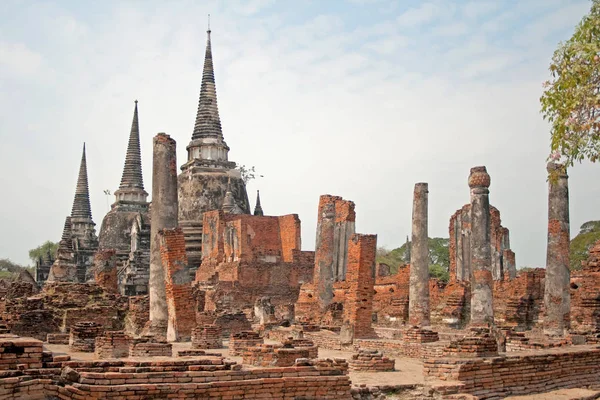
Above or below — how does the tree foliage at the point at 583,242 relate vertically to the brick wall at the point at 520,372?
above

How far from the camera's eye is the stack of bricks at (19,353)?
802 cm

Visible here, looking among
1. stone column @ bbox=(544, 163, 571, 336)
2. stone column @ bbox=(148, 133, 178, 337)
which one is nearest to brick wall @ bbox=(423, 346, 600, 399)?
→ stone column @ bbox=(544, 163, 571, 336)

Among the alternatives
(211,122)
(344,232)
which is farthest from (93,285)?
(211,122)

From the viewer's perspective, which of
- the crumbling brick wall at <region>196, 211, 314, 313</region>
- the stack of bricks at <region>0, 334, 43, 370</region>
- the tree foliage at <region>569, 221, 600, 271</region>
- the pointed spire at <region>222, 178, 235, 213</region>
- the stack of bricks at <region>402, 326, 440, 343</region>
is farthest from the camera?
the tree foliage at <region>569, 221, 600, 271</region>

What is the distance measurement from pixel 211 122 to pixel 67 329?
21363 millimetres

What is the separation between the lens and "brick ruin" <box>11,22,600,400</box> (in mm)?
8430

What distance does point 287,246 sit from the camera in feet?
109

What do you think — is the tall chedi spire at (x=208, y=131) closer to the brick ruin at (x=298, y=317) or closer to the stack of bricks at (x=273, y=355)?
the brick ruin at (x=298, y=317)

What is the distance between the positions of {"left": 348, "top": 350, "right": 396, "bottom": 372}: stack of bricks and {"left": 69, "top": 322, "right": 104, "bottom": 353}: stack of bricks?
5530 millimetres

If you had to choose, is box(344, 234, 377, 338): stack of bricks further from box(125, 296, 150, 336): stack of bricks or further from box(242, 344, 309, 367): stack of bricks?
box(125, 296, 150, 336): stack of bricks

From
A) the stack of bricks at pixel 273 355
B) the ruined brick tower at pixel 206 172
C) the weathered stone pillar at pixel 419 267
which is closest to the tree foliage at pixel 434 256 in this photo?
the ruined brick tower at pixel 206 172

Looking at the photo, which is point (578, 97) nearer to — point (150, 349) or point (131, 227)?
point (150, 349)

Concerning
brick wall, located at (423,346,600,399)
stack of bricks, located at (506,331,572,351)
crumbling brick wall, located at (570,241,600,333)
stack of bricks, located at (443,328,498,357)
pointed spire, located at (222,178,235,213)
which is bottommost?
brick wall, located at (423,346,600,399)

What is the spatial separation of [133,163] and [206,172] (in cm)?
959
